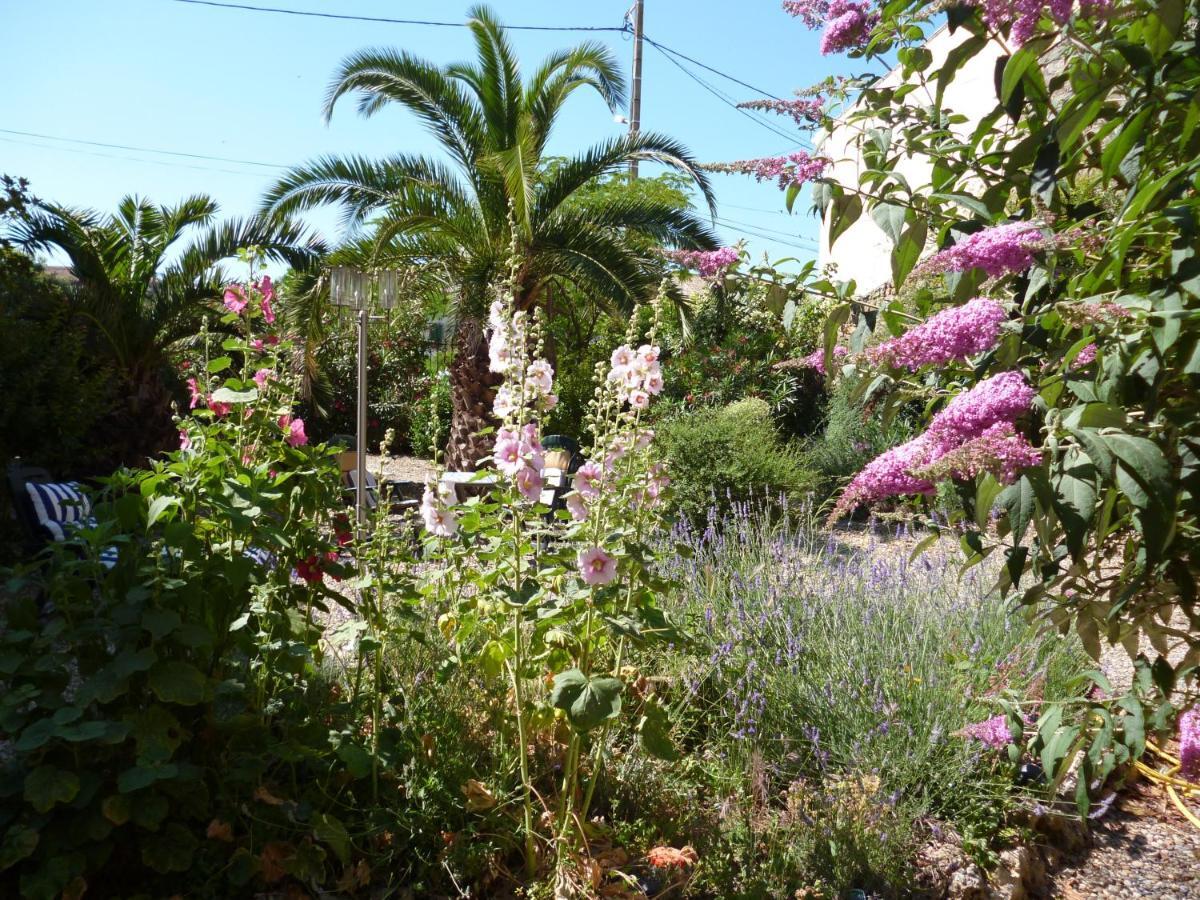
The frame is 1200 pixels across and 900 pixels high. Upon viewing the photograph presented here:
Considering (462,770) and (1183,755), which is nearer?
(1183,755)

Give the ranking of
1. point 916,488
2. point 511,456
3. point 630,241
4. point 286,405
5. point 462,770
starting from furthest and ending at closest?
point 630,241 → point 286,405 → point 462,770 → point 511,456 → point 916,488

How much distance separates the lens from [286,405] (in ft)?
9.09

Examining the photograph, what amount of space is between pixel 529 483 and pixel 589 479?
0.20 meters

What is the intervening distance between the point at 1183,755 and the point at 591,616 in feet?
4.29

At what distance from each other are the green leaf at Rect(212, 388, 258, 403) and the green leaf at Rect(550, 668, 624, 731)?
3.78 feet

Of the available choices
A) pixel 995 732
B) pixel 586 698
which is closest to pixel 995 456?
pixel 586 698

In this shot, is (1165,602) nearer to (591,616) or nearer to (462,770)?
(591,616)

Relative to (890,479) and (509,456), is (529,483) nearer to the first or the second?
(509,456)

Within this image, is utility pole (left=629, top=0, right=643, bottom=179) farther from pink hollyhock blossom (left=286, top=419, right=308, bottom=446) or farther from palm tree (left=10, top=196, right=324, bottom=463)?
pink hollyhock blossom (left=286, top=419, right=308, bottom=446)

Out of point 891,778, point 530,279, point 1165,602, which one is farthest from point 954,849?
point 530,279

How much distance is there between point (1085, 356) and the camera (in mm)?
1374

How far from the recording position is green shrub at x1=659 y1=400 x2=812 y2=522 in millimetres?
7902

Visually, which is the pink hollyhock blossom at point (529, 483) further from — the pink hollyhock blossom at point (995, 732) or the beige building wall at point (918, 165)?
the beige building wall at point (918, 165)

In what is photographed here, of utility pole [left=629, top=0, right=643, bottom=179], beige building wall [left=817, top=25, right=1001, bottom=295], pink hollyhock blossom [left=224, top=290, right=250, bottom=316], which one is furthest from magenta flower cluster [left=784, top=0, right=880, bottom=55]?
utility pole [left=629, top=0, right=643, bottom=179]
